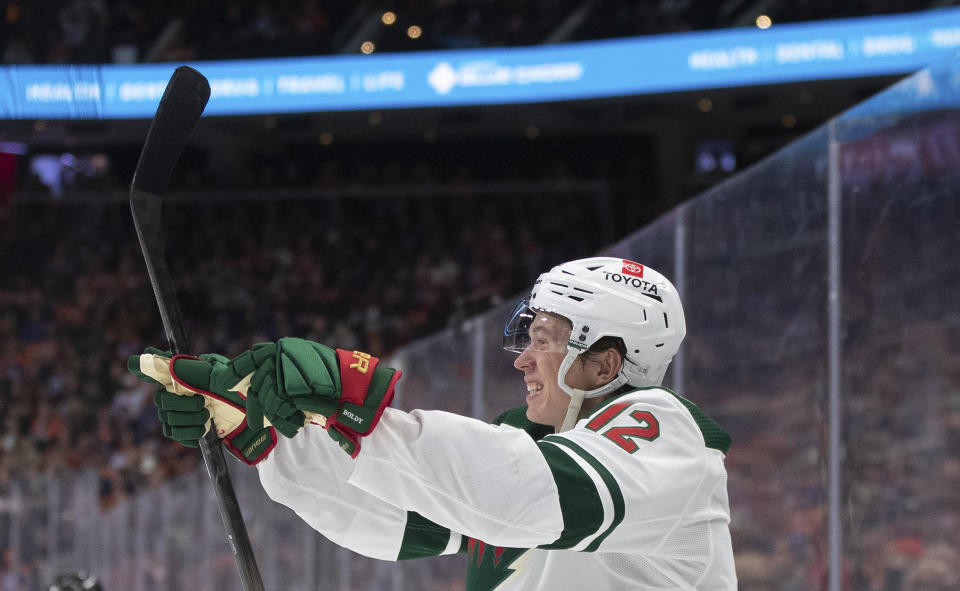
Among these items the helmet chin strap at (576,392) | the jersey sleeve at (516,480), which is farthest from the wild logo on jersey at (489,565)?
the jersey sleeve at (516,480)

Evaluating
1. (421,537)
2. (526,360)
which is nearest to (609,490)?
(526,360)

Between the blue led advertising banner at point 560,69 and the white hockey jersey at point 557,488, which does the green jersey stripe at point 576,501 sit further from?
the blue led advertising banner at point 560,69

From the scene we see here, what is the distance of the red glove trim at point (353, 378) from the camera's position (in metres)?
1.42

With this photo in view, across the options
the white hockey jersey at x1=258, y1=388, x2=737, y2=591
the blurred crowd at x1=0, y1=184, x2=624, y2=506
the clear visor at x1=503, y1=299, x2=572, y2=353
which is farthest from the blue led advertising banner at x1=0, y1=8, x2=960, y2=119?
the white hockey jersey at x1=258, y1=388, x2=737, y2=591

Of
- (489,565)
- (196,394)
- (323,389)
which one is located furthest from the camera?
(489,565)

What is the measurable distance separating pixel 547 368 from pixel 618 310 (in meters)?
0.16

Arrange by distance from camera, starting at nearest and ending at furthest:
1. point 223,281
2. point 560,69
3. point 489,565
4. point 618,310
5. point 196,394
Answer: point 196,394 → point 618,310 → point 489,565 → point 560,69 → point 223,281

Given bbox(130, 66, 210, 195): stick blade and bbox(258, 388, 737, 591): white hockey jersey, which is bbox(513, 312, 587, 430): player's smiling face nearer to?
bbox(258, 388, 737, 591): white hockey jersey

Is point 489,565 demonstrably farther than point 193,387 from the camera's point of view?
Yes

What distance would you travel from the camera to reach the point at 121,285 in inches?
542

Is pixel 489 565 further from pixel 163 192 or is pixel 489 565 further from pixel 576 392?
pixel 163 192

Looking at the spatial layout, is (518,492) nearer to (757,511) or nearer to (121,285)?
(757,511)

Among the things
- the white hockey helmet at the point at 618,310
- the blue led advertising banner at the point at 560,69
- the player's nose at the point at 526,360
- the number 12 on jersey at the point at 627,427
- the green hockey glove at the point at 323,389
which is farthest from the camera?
the blue led advertising banner at the point at 560,69

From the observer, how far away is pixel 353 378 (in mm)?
1426
